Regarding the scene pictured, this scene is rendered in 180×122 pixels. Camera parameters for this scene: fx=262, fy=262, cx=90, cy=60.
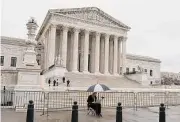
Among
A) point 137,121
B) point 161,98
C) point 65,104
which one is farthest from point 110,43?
Result: point 137,121

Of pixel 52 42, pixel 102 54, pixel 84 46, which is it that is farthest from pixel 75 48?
pixel 102 54

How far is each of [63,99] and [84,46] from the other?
35761 millimetres

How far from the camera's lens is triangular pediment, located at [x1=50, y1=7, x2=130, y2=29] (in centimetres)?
5184

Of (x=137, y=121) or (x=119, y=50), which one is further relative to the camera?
(x=119, y=50)

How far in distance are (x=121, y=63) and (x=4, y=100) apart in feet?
143

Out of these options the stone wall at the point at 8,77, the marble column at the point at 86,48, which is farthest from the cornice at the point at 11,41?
the stone wall at the point at 8,77

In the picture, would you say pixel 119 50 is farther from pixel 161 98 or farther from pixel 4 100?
pixel 4 100

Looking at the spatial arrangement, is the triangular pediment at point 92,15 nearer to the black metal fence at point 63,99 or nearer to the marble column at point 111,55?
the marble column at point 111,55

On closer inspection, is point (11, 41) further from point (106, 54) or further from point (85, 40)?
point (106, 54)

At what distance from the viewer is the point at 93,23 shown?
179ft

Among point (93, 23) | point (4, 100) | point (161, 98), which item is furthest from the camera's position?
point (93, 23)

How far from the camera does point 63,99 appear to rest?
18.0 meters

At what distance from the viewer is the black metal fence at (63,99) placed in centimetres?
1558

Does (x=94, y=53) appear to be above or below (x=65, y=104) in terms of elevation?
above
